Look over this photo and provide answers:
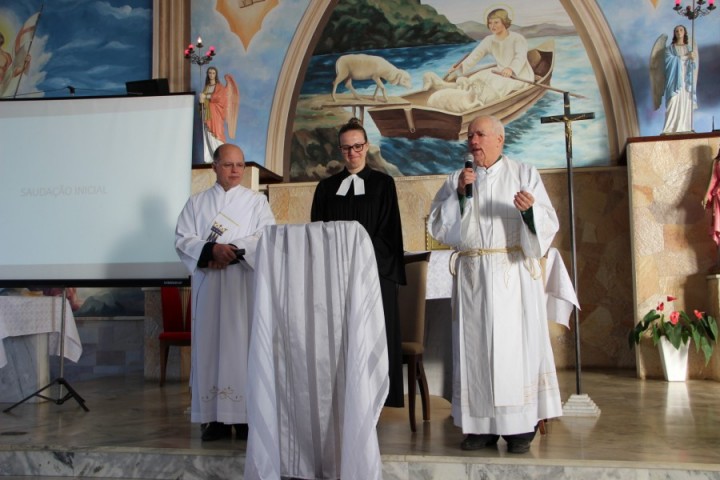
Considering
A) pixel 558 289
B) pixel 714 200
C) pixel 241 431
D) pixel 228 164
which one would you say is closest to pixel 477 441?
pixel 241 431

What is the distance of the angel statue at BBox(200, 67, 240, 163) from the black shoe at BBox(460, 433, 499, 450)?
605cm

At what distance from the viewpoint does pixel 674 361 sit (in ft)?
23.7

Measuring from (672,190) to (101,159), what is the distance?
545 centimetres

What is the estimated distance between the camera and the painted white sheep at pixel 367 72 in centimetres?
912

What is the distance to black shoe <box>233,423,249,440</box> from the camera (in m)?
4.27

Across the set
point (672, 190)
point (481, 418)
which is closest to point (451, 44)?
point (672, 190)

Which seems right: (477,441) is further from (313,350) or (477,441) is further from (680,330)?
(680,330)

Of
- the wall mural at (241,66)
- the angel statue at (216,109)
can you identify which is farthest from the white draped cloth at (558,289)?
the angel statue at (216,109)

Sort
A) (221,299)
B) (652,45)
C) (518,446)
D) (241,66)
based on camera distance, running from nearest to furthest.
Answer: (518,446)
(221,299)
(652,45)
(241,66)

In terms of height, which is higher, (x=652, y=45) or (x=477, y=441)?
(x=652, y=45)

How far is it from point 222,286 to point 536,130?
5.32 metres

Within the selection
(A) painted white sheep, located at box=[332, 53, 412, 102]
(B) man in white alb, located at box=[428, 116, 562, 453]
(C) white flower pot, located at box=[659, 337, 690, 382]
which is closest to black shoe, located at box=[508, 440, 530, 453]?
(B) man in white alb, located at box=[428, 116, 562, 453]

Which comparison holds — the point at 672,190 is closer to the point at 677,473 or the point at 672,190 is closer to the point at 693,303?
the point at 693,303

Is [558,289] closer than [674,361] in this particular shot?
Yes
